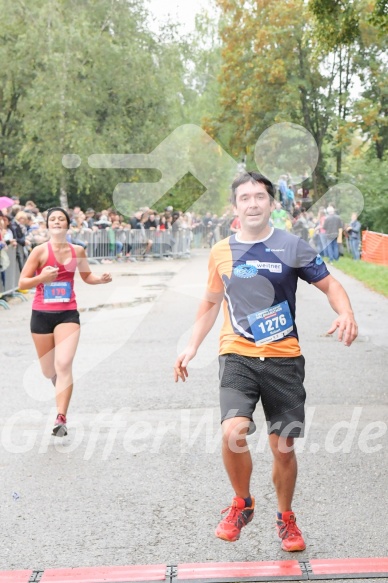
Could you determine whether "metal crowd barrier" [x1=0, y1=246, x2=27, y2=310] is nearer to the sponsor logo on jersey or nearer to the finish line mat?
the sponsor logo on jersey

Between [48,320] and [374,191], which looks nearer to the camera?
[48,320]

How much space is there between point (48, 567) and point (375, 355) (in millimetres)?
7169

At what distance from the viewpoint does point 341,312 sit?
4.47m

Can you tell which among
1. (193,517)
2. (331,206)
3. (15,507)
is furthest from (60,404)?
(331,206)

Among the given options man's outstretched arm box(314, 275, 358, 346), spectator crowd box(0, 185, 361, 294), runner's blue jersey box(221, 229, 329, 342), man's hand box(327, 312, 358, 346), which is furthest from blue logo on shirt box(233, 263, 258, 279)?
spectator crowd box(0, 185, 361, 294)

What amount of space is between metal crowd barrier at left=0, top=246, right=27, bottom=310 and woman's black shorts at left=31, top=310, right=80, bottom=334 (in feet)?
30.7

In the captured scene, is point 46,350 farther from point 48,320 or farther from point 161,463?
point 161,463

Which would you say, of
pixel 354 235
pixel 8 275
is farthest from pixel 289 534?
pixel 354 235

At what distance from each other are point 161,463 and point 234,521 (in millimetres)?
1839

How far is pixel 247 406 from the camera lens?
14.6ft

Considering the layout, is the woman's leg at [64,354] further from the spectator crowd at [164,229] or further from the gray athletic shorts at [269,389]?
the spectator crowd at [164,229]

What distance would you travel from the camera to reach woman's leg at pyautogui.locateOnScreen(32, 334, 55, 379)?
24.0ft

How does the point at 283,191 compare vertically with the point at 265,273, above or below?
below

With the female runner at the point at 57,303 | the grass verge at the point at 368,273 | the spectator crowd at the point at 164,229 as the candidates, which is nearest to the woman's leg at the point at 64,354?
the female runner at the point at 57,303
